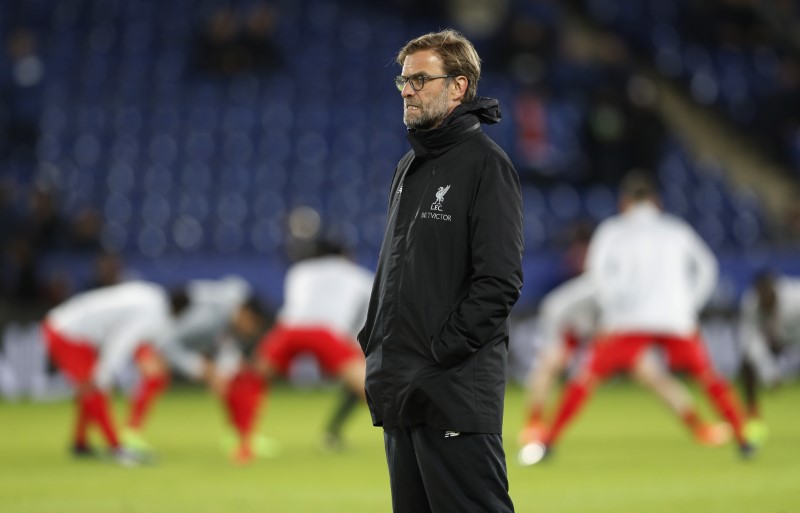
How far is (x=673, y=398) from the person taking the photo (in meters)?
12.1

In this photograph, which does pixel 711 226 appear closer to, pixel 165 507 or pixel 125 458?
pixel 125 458

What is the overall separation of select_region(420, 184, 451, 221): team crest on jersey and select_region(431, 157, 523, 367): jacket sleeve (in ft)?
0.36

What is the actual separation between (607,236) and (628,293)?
0.55 m


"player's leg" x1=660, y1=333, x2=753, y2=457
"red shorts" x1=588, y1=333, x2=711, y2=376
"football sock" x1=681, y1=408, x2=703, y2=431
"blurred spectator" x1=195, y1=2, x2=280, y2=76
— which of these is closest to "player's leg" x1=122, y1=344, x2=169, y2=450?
"red shorts" x1=588, y1=333, x2=711, y2=376

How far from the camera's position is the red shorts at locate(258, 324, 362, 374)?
1234cm

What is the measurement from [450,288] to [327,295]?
24.9ft

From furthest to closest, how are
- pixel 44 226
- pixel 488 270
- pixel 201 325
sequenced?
pixel 44 226 → pixel 201 325 → pixel 488 270

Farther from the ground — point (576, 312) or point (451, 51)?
point (451, 51)

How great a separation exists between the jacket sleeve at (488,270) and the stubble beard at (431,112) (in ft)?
0.93

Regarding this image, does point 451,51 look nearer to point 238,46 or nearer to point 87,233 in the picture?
point 87,233

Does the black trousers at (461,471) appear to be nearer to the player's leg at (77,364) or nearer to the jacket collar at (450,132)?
the jacket collar at (450,132)

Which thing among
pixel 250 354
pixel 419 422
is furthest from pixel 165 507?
pixel 419 422

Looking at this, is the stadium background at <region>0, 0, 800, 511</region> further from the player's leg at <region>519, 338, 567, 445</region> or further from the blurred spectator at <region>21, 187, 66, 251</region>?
the player's leg at <region>519, 338, 567, 445</region>

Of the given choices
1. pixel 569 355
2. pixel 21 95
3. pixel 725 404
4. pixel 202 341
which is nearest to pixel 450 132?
pixel 725 404
